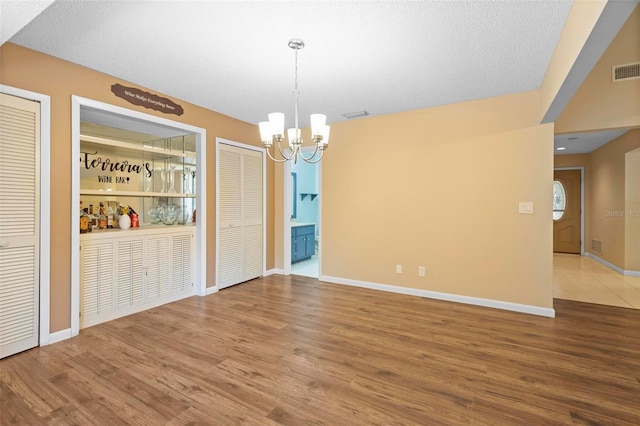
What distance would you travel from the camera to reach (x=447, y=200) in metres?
4.11

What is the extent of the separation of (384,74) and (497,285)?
2893 mm

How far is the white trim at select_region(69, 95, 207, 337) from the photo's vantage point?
2.94m

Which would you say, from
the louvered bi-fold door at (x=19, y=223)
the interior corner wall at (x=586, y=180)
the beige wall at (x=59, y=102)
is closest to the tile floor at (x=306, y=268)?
the beige wall at (x=59, y=102)

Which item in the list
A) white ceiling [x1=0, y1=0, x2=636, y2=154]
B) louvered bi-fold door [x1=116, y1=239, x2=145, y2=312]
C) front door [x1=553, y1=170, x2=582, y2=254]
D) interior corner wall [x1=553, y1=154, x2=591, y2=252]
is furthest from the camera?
front door [x1=553, y1=170, x2=582, y2=254]

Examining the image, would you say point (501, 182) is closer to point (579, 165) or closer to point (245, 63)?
point (245, 63)

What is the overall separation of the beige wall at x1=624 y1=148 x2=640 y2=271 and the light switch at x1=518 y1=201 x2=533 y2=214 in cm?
349

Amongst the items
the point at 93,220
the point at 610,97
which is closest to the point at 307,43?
the point at 93,220

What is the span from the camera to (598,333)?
304 centimetres

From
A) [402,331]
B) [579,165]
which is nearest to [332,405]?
[402,331]

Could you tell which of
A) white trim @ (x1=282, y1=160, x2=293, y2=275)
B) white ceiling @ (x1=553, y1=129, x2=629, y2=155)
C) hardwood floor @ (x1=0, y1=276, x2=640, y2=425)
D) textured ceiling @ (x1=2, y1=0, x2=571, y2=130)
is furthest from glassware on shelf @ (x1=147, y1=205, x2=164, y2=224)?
white ceiling @ (x1=553, y1=129, x2=629, y2=155)

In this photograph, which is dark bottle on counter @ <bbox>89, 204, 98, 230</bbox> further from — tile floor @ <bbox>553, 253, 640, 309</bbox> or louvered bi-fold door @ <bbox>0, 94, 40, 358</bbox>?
tile floor @ <bbox>553, 253, 640, 309</bbox>

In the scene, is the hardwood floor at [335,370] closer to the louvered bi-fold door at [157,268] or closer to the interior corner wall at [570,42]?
the louvered bi-fold door at [157,268]

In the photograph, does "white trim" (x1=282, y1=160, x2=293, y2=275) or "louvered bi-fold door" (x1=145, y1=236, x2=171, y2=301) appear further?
"white trim" (x1=282, y1=160, x2=293, y2=275)

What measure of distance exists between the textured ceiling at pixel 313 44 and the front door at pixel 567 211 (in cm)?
571
